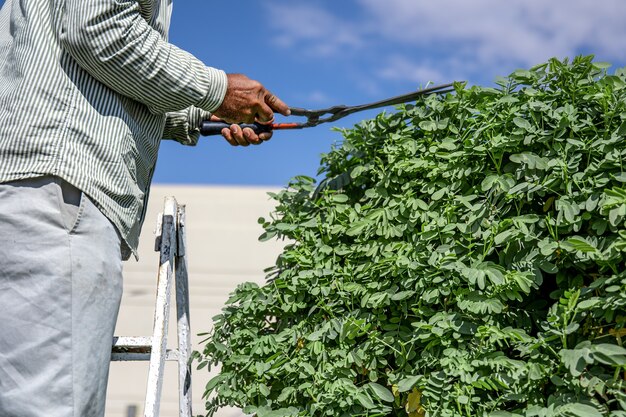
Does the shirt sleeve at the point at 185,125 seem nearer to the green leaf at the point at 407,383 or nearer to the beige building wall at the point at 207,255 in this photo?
the green leaf at the point at 407,383

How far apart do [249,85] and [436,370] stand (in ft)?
3.53

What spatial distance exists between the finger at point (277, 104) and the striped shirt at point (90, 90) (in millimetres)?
300

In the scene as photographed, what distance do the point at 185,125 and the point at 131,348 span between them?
840 millimetres

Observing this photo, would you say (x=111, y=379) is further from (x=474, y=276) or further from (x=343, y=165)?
(x=474, y=276)

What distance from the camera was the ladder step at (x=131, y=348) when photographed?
2.55m

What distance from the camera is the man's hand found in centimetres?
237

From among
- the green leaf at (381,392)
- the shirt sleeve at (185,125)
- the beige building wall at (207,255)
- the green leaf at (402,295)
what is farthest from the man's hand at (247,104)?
the beige building wall at (207,255)

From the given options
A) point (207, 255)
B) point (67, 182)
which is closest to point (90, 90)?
point (67, 182)

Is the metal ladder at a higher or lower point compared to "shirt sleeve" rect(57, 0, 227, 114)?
lower

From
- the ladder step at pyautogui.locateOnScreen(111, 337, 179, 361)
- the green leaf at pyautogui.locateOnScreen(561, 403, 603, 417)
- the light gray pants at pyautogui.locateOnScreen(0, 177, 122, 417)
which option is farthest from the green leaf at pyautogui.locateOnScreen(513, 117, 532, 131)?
the ladder step at pyautogui.locateOnScreen(111, 337, 179, 361)

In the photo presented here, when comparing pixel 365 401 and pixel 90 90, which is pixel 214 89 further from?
pixel 365 401

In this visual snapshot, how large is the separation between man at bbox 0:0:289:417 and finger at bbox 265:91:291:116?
383mm

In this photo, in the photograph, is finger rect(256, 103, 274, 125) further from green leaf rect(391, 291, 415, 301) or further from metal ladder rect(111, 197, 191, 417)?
green leaf rect(391, 291, 415, 301)

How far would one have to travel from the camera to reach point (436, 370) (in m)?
2.06
